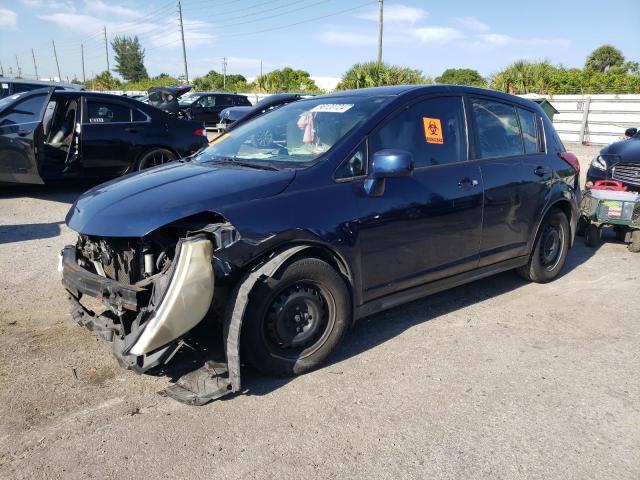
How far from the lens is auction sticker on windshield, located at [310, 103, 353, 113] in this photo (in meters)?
3.92

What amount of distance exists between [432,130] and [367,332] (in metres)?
1.60

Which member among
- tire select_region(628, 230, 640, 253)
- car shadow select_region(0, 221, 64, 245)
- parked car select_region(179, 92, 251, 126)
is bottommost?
tire select_region(628, 230, 640, 253)

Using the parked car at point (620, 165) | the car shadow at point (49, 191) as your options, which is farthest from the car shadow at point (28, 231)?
the parked car at point (620, 165)

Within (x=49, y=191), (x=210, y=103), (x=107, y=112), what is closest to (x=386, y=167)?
(x=107, y=112)

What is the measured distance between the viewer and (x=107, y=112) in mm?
8578

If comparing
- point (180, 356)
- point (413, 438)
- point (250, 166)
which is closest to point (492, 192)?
point (250, 166)

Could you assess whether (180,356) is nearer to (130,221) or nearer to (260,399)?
(260,399)

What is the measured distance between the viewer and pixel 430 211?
12.5 feet

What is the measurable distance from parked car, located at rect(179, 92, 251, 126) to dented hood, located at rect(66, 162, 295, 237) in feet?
63.8

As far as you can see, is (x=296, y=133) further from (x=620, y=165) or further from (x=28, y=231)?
(x=620, y=165)

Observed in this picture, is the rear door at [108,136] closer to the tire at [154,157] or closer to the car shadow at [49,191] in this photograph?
the tire at [154,157]

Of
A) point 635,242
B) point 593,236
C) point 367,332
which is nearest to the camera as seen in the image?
point 367,332

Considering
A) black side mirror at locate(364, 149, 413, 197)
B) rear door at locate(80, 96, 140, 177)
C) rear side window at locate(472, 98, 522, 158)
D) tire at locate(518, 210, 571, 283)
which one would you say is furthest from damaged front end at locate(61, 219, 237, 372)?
rear door at locate(80, 96, 140, 177)

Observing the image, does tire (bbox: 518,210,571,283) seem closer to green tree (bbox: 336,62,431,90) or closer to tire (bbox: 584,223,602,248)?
tire (bbox: 584,223,602,248)
